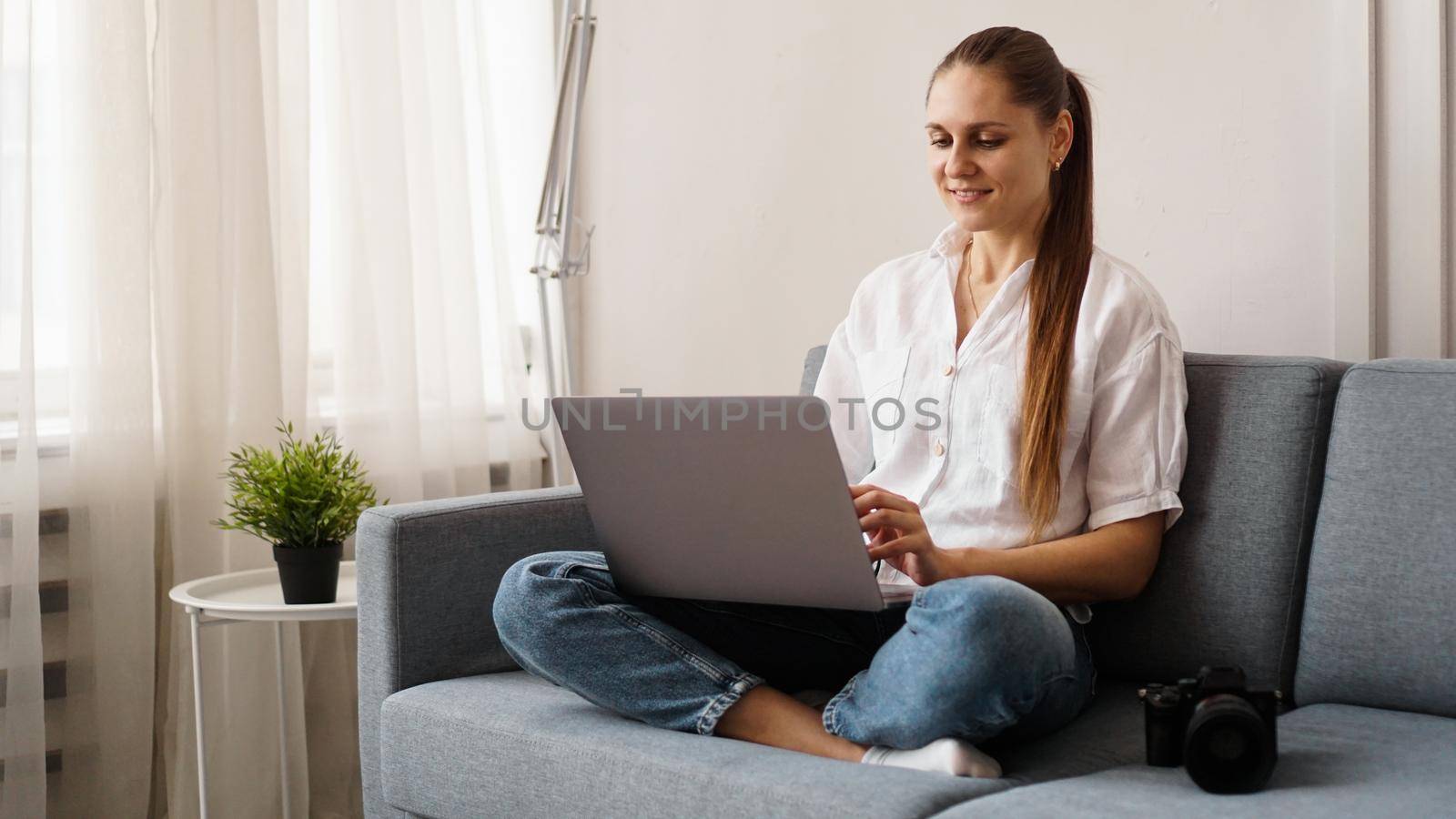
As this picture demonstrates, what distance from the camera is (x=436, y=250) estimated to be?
2.32m

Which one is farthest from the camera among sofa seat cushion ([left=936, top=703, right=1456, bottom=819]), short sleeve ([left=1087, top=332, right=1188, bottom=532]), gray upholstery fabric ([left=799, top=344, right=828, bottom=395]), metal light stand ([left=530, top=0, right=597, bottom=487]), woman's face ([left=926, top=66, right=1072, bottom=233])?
metal light stand ([left=530, top=0, right=597, bottom=487])

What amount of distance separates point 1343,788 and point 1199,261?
0.87 meters

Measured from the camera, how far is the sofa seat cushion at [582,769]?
107 cm

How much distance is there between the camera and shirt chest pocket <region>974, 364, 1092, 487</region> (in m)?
1.39

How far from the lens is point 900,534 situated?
4.20 ft

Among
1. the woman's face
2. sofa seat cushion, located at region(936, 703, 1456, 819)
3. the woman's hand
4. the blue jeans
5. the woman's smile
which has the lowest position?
sofa seat cushion, located at region(936, 703, 1456, 819)

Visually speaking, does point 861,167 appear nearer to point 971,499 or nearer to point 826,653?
point 971,499

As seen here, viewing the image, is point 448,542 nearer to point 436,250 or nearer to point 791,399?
point 791,399

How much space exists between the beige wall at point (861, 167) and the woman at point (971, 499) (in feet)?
0.94

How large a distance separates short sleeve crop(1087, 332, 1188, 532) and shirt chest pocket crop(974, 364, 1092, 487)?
0.02 m

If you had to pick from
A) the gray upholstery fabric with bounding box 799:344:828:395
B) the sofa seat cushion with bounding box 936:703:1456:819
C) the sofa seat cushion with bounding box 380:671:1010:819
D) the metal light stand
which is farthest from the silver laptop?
the metal light stand

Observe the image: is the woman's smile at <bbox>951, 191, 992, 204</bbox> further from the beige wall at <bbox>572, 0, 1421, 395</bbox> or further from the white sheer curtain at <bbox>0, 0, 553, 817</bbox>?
the white sheer curtain at <bbox>0, 0, 553, 817</bbox>

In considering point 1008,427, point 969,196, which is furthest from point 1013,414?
point 969,196

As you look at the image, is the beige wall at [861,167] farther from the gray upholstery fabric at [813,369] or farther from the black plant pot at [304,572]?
the black plant pot at [304,572]
